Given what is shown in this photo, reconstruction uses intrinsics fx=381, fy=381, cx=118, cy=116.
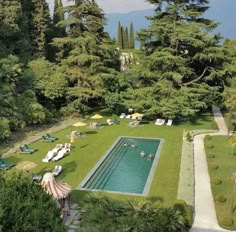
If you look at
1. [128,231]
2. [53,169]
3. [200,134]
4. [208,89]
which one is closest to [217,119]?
[208,89]

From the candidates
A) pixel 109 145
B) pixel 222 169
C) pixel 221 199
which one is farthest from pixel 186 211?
pixel 109 145

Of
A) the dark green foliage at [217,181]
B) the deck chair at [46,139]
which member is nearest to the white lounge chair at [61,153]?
the deck chair at [46,139]

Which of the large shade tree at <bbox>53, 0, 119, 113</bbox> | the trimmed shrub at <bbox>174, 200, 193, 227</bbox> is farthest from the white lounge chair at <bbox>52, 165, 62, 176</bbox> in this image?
the large shade tree at <bbox>53, 0, 119, 113</bbox>

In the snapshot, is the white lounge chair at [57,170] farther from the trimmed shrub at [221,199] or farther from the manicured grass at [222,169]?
the trimmed shrub at [221,199]

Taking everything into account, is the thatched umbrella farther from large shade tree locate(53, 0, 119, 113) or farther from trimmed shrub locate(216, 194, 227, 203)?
large shade tree locate(53, 0, 119, 113)

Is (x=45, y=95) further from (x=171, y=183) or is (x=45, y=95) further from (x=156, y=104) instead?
(x=171, y=183)

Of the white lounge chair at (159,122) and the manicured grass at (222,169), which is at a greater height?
the manicured grass at (222,169)

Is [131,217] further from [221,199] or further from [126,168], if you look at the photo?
[126,168]
